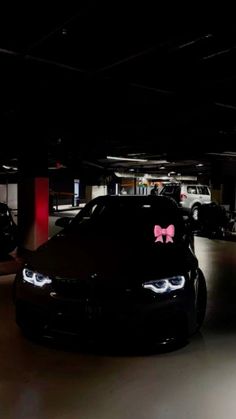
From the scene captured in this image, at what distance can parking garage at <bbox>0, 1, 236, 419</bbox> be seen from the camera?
3121 millimetres

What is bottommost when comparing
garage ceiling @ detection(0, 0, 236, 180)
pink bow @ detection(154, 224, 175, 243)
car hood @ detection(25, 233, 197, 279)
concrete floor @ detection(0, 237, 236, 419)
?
concrete floor @ detection(0, 237, 236, 419)

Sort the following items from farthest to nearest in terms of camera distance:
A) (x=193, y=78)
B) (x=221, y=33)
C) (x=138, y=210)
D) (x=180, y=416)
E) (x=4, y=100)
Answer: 1. (x=4, y=100)
2. (x=193, y=78)
3. (x=138, y=210)
4. (x=221, y=33)
5. (x=180, y=416)

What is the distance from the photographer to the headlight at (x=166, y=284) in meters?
3.62

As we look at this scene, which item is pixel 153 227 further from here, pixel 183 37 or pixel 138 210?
pixel 183 37

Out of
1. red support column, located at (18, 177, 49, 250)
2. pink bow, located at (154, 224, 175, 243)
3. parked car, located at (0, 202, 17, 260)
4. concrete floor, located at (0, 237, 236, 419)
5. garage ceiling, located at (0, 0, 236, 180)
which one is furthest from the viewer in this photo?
red support column, located at (18, 177, 49, 250)

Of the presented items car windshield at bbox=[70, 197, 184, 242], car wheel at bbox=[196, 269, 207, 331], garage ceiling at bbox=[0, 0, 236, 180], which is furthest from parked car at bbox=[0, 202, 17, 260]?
car wheel at bbox=[196, 269, 207, 331]

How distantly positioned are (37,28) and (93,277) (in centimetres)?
279

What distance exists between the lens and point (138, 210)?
5320mm

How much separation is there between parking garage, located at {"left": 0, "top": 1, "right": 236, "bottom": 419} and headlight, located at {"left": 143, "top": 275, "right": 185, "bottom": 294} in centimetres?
31

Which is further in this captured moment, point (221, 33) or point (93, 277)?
point (221, 33)

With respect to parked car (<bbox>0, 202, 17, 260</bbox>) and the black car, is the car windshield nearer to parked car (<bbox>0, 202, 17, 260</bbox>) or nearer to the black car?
the black car

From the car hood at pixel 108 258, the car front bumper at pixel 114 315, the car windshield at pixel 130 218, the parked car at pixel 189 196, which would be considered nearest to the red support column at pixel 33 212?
the car windshield at pixel 130 218

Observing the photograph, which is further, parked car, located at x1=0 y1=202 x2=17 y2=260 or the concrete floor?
parked car, located at x1=0 y1=202 x2=17 y2=260

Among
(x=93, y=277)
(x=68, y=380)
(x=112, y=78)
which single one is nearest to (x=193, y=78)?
(x=112, y=78)
